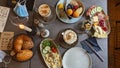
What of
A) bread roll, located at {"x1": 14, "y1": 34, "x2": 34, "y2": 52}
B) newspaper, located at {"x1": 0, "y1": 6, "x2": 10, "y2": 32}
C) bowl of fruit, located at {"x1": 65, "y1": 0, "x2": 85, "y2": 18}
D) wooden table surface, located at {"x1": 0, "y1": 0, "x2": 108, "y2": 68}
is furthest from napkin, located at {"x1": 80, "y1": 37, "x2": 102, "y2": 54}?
newspaper, located at {"x1": 0, "y1": 6, "x2": 10, "y2": 32}

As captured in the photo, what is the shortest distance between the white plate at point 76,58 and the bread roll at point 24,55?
163mm

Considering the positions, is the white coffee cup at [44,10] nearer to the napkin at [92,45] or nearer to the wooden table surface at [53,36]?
the wooden table surface at [53,36]

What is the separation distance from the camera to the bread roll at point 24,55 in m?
0.92

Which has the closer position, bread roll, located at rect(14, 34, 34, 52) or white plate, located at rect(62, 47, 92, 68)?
bread roll, located at rect(14, 34, 34, 52)

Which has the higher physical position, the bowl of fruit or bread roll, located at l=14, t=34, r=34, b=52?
the bowl of fruit

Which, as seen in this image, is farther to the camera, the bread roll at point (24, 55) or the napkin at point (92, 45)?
the napkin at point (92, 45)

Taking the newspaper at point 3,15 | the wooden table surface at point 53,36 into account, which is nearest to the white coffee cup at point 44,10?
the wooden table surface at point 53,36

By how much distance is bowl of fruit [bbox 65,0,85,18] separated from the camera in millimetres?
1004

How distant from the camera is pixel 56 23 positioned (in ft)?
3.34

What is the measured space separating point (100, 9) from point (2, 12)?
465mm

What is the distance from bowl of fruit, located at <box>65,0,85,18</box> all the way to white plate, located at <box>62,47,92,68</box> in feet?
0.52

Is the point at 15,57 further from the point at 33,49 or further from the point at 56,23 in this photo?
the point at 56,23

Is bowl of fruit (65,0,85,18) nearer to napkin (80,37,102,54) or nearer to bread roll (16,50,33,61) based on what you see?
napkin (80,37,102,54)

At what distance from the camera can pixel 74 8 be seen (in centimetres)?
102
